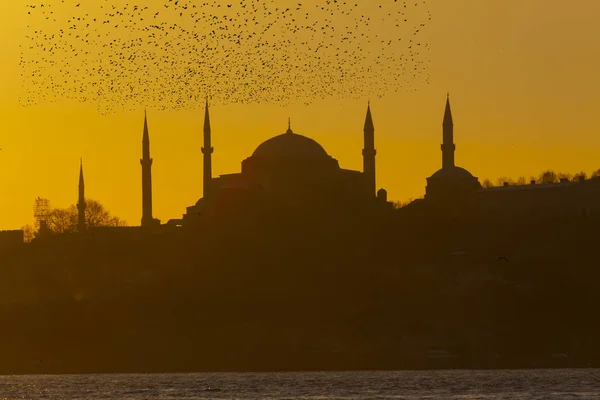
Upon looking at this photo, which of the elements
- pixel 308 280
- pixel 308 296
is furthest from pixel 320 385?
pixel 308 280

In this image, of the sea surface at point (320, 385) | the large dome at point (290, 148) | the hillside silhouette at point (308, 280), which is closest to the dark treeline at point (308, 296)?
the hillside silhouette at point (308, 280)

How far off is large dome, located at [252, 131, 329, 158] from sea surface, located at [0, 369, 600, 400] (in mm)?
50995

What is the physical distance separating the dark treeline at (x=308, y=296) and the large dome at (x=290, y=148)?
5451 mm

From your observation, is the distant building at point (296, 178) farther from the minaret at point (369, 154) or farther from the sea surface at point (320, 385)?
the sea surface at point (320, 385)

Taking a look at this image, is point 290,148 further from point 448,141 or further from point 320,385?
point 320,385

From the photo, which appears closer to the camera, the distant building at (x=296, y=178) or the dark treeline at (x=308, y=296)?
the dark treeline at (x=308, y=296)

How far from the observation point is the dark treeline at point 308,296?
151125mm

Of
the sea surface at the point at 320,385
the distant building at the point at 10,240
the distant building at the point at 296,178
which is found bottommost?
the sea surface at the point at 320,385

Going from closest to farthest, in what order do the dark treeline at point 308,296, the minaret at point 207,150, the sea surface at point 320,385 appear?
the sea surface at point 320,385 → the dark treeline at point 308,296 → the minaret at point 207,150

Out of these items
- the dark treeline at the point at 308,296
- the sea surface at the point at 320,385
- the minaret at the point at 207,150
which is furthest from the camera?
the minaret at the point at 207,150

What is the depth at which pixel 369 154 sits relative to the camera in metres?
190

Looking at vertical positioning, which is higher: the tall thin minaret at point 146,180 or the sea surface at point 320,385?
the tall thin minaret at point 146,180

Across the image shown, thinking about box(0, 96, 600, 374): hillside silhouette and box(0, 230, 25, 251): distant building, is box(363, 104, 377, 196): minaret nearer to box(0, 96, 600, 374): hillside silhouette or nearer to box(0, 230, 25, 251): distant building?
box(0, 96, 600, 374): hillside silhouette

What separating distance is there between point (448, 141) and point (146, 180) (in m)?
22.1
